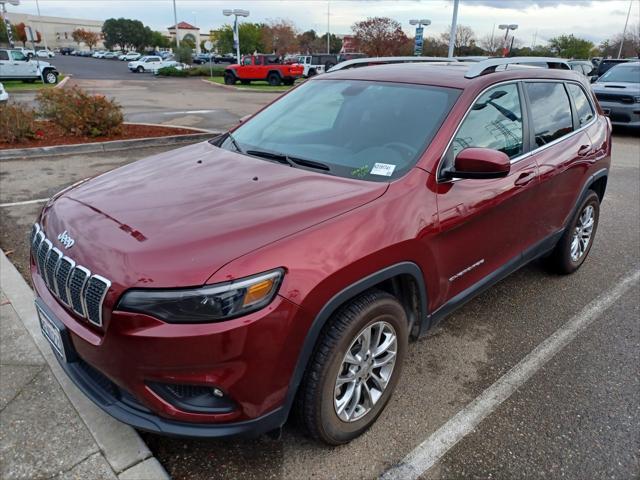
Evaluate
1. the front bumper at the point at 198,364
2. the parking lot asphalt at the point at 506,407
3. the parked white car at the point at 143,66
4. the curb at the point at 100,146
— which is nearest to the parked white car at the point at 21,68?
the curb at the point at 100,146

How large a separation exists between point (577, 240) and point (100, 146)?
789 centimetres

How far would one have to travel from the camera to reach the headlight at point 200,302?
1.79 m

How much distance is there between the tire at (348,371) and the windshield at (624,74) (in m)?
14.2

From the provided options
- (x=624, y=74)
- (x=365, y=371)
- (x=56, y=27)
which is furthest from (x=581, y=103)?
(x=56, y=27)

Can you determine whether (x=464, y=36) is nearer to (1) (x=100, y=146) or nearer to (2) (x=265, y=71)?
(2) (x=265, y=71)

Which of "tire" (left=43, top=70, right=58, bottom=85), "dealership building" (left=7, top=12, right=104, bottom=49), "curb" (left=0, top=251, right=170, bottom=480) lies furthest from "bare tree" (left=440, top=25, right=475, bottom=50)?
"dealership building" (left=7, top=12, right=104, bottom=49)

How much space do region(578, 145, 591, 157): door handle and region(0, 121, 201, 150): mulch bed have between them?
8024 mm

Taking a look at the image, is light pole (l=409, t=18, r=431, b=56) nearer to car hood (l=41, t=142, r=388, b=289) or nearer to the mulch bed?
the mulch bed

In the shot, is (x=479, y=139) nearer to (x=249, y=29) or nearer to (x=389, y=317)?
(x=389, y=317)

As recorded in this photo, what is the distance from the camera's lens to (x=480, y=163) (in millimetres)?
2453

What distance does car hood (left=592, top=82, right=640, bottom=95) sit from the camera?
39.8 ft

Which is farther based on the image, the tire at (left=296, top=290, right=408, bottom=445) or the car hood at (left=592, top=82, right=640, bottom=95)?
the car hood at (left=592, top=82, right=640, bottom=95)

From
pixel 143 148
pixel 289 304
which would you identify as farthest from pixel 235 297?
pixel 143 148

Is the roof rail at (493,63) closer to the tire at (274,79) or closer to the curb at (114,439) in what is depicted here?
the curb at (114,439)
